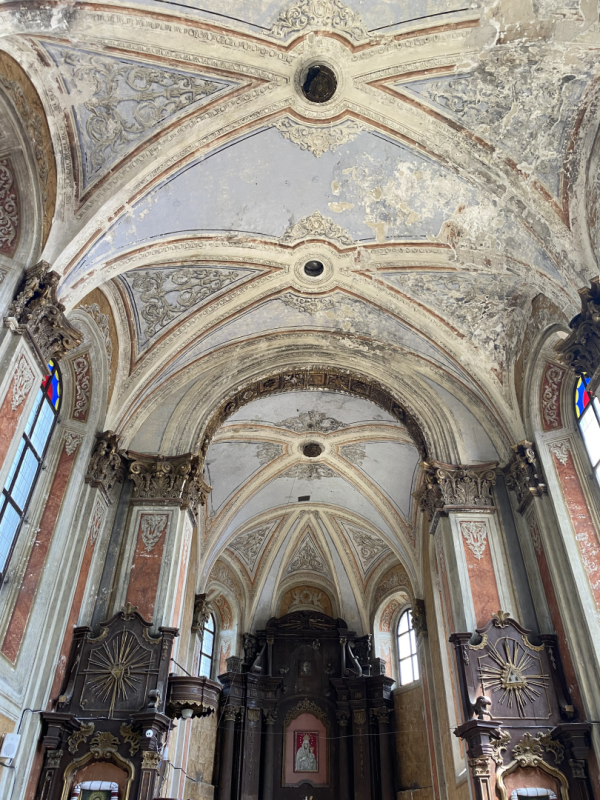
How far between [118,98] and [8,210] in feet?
6.62

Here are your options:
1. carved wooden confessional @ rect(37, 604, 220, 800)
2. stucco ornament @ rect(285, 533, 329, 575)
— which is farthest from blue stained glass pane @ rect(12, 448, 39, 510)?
stucco ornament @ rect(285, 533, 329, 575)

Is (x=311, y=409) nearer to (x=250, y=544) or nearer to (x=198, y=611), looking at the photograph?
(x=198, y=611)

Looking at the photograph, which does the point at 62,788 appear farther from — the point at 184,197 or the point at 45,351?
the point at 184,197

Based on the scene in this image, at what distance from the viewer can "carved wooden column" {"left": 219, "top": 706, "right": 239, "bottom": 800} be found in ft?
50.1

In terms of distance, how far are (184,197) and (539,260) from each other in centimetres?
522

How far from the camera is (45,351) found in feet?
26.5

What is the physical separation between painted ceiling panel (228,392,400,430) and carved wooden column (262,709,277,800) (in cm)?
790

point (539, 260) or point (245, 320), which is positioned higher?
point (245, 320)

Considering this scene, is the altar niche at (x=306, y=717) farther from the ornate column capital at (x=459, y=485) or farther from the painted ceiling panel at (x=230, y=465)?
the ornate column capital at (x=459, y=485)

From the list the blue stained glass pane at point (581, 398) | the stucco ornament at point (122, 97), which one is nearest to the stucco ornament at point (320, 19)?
the stucco ornament at point (122, 97)

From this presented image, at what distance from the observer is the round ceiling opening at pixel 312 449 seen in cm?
1602

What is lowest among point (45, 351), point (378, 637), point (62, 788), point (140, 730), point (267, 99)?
point (62, 788)

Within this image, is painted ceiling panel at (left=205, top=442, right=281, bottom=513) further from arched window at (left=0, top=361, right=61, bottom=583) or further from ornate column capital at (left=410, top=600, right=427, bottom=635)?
arched window at (left=0, top=361, right=61, bottom=583)

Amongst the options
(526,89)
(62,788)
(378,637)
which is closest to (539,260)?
(526,89)
